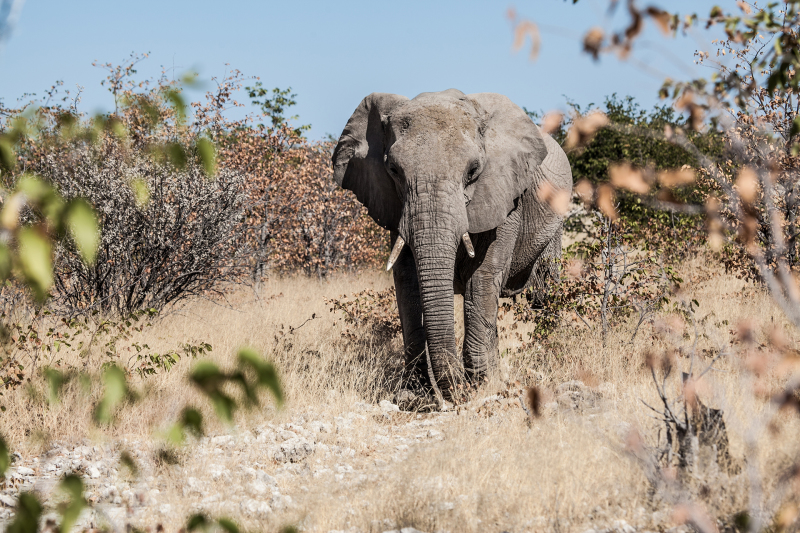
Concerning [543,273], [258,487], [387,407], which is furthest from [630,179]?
[543,273]

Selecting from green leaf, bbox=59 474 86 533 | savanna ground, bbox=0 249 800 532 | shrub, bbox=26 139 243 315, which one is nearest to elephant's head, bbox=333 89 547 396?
savanna ground, bbox=0 249 800 532

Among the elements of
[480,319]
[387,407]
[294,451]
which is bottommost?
[294,451]

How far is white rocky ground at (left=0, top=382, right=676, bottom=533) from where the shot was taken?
4.63m

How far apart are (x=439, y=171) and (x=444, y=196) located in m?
0.22

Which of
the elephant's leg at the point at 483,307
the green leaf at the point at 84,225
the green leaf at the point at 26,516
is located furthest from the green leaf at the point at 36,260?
the elephant's leg at the point at 483,307

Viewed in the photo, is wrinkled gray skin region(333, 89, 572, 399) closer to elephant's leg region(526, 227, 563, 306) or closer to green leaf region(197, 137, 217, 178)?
elephant's leg region(526, 227, 563, 306)

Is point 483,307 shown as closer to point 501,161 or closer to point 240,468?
point 501,161

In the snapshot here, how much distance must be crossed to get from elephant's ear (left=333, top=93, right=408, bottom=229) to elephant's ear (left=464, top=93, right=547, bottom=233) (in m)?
0.76

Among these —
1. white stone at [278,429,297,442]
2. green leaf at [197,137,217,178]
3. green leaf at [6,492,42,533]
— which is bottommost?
white stone at [278,429,297,442]

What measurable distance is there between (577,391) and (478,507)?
2349mm

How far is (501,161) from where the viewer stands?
283 inches

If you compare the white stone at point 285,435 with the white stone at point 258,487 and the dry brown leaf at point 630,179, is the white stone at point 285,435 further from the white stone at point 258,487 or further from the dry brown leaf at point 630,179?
the dry brown leaf at point 630,179

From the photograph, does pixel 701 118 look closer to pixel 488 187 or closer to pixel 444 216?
pixel 444 216

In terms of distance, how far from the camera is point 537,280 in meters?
9.44
